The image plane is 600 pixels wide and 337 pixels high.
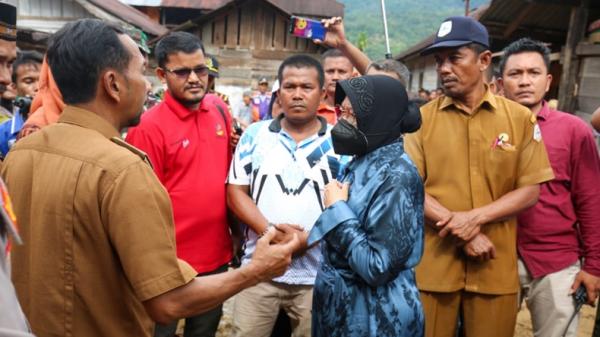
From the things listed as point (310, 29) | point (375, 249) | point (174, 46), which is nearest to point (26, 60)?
point (174, 46)

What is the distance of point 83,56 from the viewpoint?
5.44 feet

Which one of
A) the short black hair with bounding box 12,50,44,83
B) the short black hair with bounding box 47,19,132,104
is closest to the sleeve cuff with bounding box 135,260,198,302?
the short black hair with bounding box 47,19,132,104

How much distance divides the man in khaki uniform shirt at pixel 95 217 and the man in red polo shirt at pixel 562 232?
2243 millimetres

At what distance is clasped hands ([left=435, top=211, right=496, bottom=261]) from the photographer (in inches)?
111

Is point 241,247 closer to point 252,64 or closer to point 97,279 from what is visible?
point 97,279

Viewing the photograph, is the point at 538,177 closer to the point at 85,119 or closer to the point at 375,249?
the point at 375,249

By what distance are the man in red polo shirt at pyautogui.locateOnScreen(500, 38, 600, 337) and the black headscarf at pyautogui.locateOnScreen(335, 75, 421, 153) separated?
1345mm

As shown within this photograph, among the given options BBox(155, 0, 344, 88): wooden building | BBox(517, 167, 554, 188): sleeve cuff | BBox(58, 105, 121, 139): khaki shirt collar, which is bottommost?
BBox(517, 167, 554, 188): sleeve cuff

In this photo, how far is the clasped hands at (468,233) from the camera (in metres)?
2.82

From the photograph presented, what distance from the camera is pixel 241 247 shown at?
12.0ft

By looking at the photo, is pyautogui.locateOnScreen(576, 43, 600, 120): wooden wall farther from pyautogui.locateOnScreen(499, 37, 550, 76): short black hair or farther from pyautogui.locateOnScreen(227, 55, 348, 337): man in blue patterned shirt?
pyautogui.locateOnScreen(227, 55, 348, 337): man in blue patterned shirt

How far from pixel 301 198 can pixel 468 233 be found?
3.40 feet

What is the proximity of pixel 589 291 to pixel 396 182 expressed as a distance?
178 centimetres

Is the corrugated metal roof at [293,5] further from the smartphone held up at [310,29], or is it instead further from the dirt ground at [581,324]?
the dirt ground at [581,324]
